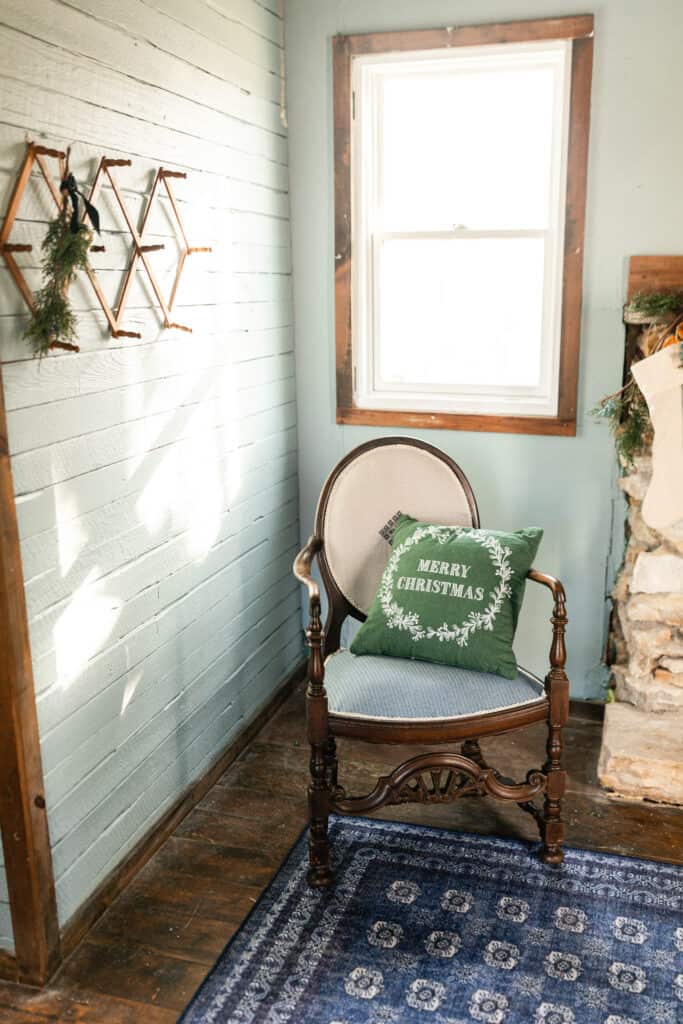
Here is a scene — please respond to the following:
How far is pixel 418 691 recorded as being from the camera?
2.39 m

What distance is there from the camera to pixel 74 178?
2.04 meters

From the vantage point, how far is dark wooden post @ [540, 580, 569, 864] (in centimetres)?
242

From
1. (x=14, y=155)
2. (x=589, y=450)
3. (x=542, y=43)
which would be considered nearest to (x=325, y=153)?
(x=542, y=43)

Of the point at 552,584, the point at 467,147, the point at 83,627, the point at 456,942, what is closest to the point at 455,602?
the point at 552,584

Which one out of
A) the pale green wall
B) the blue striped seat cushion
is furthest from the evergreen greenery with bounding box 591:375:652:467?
the blue striped seat cushion

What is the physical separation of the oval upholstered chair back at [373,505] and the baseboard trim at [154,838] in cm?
59

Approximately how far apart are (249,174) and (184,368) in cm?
76

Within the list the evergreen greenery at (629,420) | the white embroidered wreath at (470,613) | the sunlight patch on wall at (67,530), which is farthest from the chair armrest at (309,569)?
the evergreen greenery at (629,420)

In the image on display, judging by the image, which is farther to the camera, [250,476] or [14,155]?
[250,476]

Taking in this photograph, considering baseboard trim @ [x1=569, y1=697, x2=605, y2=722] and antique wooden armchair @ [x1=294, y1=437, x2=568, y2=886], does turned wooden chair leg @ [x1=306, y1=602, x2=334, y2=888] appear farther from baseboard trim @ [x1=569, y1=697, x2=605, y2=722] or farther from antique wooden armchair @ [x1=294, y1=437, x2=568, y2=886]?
baseboard trim @ [x1=569, y1=697, x2=605, y2=722]

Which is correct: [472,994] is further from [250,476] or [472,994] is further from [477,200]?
[477,200]

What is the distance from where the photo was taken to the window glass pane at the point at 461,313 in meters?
3.19

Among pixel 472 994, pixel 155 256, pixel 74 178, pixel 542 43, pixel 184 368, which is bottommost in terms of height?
pixel 472 994

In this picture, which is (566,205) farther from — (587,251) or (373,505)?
(373,505)
